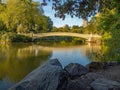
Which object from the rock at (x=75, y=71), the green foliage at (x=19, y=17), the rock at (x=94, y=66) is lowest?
the rock at (x=94, y=66)

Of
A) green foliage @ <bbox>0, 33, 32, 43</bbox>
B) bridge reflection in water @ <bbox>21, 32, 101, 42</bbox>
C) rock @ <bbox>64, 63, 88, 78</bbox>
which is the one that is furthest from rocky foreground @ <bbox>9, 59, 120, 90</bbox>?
bridge reflection in water @ <bbox>21, 32, 101, 42</bbox>

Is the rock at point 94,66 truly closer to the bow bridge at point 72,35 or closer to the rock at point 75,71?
the rock at point 75,71

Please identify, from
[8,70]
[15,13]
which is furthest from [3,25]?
[8,70]

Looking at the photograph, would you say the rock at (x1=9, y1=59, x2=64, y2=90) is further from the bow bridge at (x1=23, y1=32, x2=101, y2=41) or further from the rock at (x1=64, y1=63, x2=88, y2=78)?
the bow bridge at (x1=23, y1=32, x2=101, y2=41)

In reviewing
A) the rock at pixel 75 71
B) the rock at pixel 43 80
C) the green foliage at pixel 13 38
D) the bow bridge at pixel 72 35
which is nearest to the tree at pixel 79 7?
the rock at pixel 43 80

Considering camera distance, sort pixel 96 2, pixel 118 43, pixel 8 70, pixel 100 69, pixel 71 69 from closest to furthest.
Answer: pixel 96 2, pixel 71 69, pixel 100 69, pixel 118 43, pixel 8 70

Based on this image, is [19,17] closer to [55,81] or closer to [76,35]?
[76,35]

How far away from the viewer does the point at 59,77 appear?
5707mm

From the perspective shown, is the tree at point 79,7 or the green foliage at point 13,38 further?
the green foliage at point 13,38

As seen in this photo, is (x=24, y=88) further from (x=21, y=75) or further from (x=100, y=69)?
(x=21, y=75)

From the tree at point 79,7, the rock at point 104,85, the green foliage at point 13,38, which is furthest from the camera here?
the green foliage at point 13,38

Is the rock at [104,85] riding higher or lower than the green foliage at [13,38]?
higher

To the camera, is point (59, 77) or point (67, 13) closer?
point (67, 13)

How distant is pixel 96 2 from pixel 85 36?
44.4 metres
